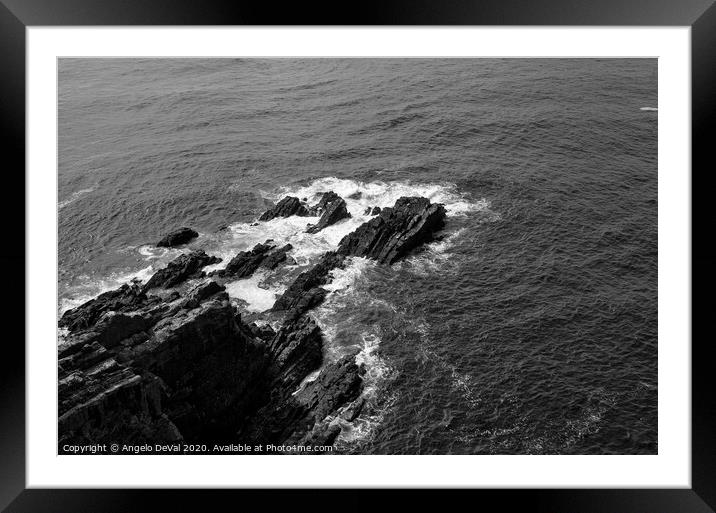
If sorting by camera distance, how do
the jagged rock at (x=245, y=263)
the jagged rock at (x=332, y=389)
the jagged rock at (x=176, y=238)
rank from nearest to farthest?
the jagged rock at (x=332, y=389) → the jagged rock at (x=245, y=263) → the jagged rock at (x=176, y=238)

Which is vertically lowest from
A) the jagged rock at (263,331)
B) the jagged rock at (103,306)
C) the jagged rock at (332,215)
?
the jagged rock at (263,331)

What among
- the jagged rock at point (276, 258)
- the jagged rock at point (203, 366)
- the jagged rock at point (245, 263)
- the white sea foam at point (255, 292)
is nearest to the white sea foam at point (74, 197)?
the jagged rock at point (245, 263)

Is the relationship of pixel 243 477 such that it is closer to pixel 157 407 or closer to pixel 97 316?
pixel 157 407

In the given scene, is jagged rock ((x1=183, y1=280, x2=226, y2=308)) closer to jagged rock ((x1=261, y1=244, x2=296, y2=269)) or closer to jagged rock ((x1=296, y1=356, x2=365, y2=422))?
jagged rock ((x1=261, y1=244, x2=296, y2=269))

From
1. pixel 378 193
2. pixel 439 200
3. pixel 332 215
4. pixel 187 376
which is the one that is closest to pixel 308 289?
pixel 332 215

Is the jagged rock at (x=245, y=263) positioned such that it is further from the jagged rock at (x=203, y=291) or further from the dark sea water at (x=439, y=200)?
the jagged rock at (x=203, y=291)
